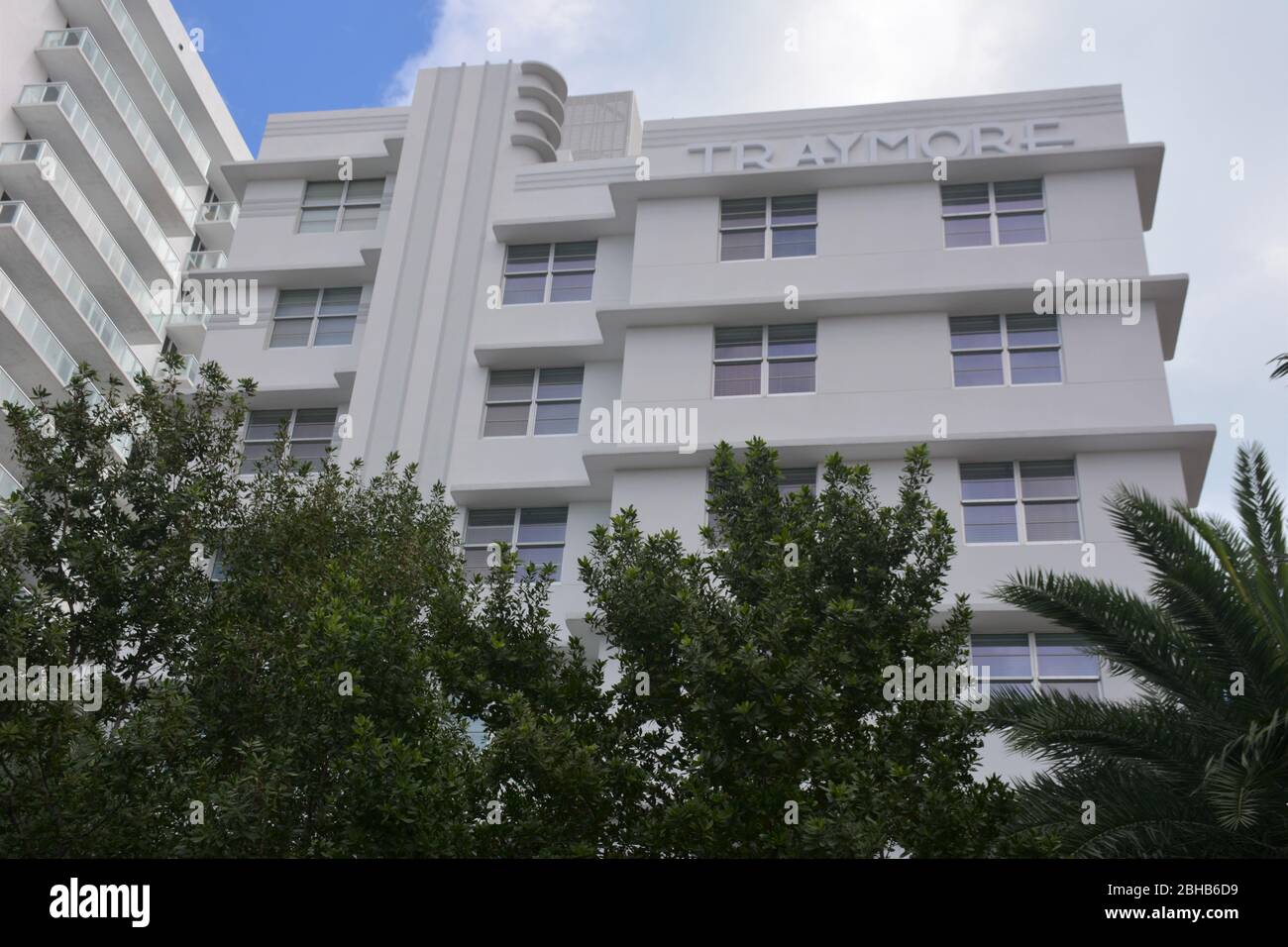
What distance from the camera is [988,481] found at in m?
22.2

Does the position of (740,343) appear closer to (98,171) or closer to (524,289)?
(524,289)

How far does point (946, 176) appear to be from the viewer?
84.1ft

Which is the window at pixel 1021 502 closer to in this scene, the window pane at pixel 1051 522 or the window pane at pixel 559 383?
the window pane at pixel 1051 522

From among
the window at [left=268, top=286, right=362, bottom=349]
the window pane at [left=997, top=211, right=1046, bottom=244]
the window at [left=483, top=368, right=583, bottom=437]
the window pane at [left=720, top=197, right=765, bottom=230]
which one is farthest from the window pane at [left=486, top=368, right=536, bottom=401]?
the window pane at [left=997, top=211, right=1046, bottom=244]

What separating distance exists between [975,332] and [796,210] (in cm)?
465

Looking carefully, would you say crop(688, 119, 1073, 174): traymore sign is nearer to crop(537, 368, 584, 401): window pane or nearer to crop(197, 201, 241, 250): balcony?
crop(537, 368, 584, 401): window pane

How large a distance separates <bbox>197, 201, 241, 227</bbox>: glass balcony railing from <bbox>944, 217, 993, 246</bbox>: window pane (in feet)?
89.5

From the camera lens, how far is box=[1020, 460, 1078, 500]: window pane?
21828 millimetres

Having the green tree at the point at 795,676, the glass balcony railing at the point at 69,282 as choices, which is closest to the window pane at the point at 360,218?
the glass balcony railing at the point at 69,282

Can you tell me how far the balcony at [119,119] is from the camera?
39.7m

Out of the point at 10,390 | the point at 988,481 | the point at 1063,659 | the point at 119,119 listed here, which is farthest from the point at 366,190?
the point at 1063,659

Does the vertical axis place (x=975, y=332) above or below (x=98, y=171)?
below
